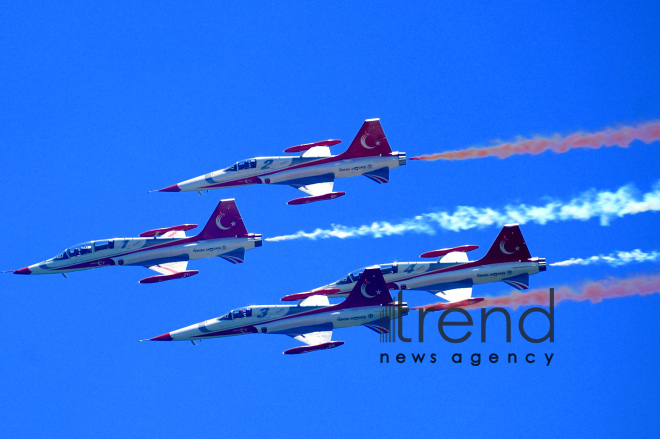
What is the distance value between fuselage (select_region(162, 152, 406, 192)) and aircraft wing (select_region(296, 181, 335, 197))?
0.23 m

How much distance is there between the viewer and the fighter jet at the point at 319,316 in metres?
84.9

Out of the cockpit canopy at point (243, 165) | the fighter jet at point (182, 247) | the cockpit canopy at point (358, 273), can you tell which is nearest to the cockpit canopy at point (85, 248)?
the fighter jet at point (182, 247)

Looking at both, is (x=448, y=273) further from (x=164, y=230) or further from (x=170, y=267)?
(x=164, y=230)

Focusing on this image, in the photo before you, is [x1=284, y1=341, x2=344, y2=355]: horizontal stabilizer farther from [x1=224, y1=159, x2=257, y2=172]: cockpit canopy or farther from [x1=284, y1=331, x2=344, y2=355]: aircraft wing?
[x1=224, y1=159, x2=257, y2=172]: cockpit canopy

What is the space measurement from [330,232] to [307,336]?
28.7ft

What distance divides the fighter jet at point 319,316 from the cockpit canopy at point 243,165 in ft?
35.2

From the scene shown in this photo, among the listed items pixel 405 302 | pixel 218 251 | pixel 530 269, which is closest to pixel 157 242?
pixel 218 251


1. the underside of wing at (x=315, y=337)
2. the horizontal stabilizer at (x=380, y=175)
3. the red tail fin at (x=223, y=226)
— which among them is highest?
the horizontal stabilizer at (x=380, y=175)

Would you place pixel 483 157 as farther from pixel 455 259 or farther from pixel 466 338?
pixel 466 338

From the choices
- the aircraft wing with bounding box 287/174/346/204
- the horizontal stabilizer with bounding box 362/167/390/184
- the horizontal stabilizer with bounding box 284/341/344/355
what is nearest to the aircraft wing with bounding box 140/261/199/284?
the aircraft wing with bounding box 287/174/346/204

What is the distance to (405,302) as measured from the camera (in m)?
85.2

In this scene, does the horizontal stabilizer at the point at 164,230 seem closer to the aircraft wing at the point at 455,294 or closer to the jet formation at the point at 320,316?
the jet formation at the point at 320,316

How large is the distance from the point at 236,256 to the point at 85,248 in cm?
900

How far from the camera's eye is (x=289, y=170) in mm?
92125
